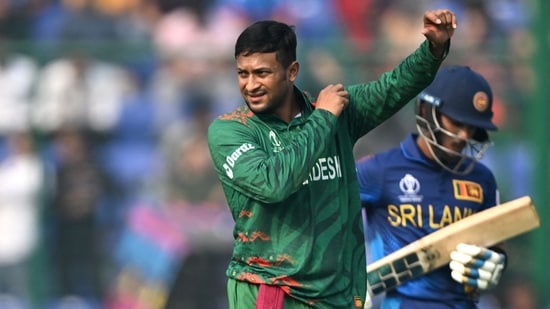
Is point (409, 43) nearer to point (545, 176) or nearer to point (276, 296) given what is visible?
point (545, 176)

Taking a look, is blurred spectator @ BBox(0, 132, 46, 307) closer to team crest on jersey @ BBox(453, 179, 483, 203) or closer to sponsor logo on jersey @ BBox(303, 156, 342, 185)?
team crest on jersey @ BBox(453, 179, 483, 203)

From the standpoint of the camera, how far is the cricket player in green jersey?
13.0 ft

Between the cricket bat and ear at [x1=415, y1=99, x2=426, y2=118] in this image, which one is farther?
ear at [x1=415, y1=99, x2=426, y2=118]

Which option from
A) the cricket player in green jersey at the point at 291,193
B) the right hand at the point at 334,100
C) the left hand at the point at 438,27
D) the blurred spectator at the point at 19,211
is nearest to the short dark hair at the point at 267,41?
the cricket player in green jersey at the point at 291,193

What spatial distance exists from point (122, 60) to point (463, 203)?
3.85 meters

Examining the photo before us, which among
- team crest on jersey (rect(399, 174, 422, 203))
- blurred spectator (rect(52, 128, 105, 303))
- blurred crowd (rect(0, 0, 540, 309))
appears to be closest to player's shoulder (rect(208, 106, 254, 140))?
team crest on jersey (rect(399, 174, 422, 203))

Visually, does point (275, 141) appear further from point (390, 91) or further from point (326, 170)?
point (390, 91)

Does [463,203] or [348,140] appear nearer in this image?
[348,140]

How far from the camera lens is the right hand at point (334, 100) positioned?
3.99 metres

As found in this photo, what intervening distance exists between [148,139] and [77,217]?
0.77 meters

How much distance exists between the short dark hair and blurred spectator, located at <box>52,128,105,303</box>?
4466 mm

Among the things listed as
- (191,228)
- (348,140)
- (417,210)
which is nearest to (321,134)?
(348,140)

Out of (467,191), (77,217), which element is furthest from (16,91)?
(467,191)

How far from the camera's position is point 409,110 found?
8.31 meters
